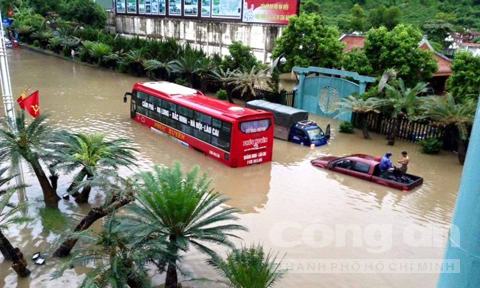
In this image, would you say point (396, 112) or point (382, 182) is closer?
point (382, 182)

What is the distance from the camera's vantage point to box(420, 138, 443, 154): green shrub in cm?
1830

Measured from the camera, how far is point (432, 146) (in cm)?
1831

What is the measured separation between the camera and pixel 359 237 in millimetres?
11438

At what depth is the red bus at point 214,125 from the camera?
51.5 feet

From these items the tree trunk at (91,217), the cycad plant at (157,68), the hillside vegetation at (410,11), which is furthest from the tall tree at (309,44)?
the hillside vegetation at (410,11)

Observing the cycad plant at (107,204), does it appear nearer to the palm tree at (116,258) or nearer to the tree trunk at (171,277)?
the palm tree at (116,258)

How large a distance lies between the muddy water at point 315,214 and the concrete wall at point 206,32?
44.0 feet

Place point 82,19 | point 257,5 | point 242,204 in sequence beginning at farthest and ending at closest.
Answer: point 82,19
point 257,5
point 242,204

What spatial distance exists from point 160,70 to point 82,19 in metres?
19.9

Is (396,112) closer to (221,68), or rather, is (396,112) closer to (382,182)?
(382,182)

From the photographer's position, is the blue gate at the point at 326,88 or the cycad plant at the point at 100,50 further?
the cycad plant at the point at 100,50

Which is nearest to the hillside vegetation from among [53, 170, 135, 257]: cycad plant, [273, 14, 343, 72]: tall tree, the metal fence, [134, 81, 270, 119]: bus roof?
[273, 14, 343, 72]: tall tree

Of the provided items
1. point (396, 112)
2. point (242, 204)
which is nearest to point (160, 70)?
point (396, 112)

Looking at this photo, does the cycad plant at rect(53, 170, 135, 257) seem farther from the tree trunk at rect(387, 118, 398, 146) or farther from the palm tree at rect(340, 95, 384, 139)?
the tree trunk at rect(387, 118, 398, 146)
